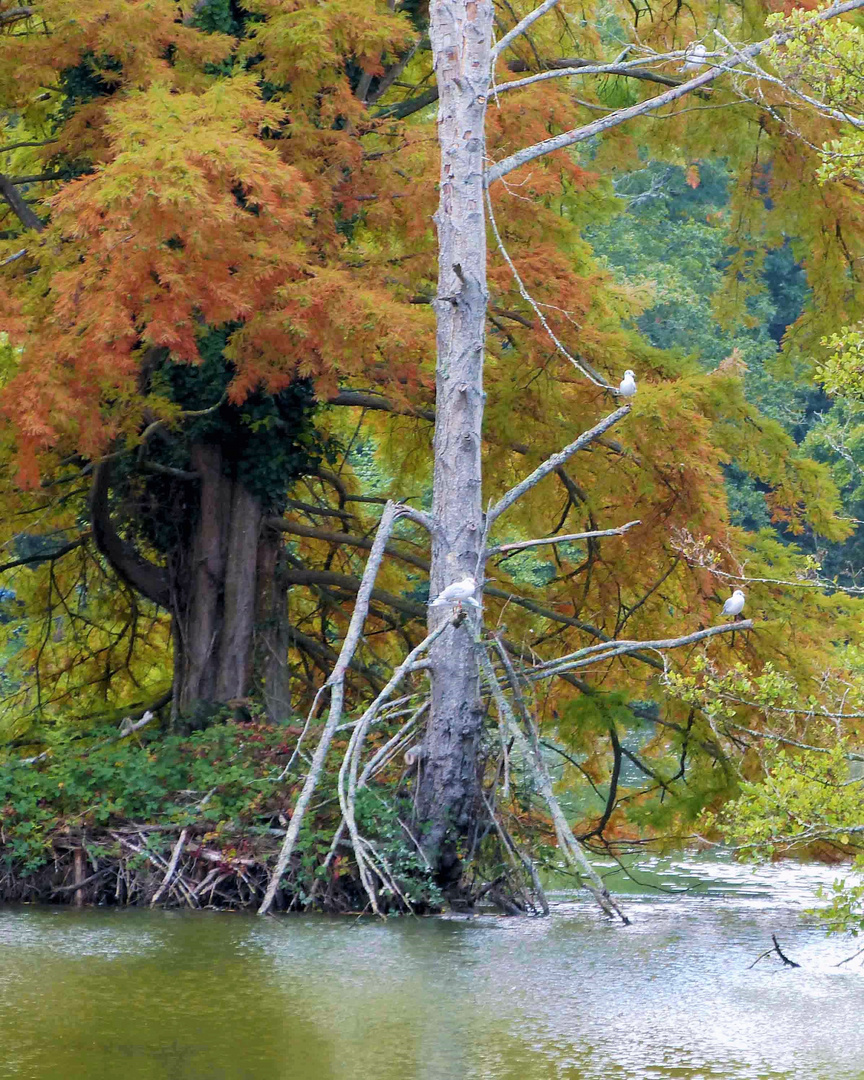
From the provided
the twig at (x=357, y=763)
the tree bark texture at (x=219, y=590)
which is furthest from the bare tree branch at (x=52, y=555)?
the twig at (x=357, y=763)

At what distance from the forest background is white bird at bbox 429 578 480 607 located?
0.80 feet

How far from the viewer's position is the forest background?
8.00m

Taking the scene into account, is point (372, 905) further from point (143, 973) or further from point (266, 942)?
point (143, 973)

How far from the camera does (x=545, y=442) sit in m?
10.1

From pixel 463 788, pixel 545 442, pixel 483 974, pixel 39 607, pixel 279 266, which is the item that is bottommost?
pixel 483 974

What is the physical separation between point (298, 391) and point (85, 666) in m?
3.72

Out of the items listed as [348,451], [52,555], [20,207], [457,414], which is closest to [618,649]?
[457,414]

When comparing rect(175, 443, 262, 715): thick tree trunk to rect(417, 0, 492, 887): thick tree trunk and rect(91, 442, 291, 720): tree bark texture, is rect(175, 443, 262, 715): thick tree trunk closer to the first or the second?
rect(91, 442, 291, 720): tree bark texture

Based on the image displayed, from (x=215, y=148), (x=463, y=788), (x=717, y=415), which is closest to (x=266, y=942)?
(x=463, y=788)

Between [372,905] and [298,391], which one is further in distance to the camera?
[298,391]

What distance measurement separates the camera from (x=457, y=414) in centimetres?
854

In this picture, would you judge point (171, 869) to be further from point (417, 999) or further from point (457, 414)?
point (457, 414)

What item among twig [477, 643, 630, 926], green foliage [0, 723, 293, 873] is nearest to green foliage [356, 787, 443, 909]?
green foliage [0, 723, 293, 873]

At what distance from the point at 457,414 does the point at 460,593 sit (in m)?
1.09
